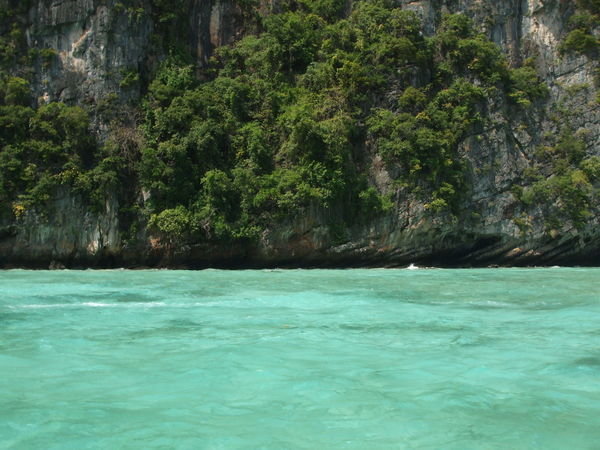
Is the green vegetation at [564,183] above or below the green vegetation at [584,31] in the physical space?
below

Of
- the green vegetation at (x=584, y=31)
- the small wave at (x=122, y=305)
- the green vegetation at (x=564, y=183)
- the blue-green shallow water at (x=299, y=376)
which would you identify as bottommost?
the blue-green shallow water at (x=299, y=376)

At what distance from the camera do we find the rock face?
20656 mm

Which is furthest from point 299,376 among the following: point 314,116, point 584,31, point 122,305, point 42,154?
point 584,31

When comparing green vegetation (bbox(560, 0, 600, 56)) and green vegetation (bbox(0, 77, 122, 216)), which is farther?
green vegetation (bbox(560, 0, 600, 56))

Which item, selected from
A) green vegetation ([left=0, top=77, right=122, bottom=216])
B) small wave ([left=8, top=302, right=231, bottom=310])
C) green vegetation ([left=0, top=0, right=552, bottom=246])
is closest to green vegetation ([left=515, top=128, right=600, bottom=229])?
green vegetation ([left=0, top=0, right=552, bottom=246])

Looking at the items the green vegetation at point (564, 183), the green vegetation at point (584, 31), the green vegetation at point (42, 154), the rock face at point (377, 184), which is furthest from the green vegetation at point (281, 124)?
the green vegetation at point (584, 31)

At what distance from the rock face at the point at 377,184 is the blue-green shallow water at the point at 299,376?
12701 millimetres

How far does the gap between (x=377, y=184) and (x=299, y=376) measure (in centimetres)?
1798

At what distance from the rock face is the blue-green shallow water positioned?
12701 mm

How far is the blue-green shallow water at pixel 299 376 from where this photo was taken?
328 centimetres

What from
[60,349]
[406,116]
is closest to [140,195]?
[406,116]

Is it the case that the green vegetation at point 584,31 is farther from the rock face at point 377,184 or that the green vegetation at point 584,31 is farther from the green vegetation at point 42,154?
the green vegetation at point 42,154

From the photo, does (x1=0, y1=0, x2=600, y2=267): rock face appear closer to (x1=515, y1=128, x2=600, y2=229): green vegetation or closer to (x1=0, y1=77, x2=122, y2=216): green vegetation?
(x1=515, y1=128, x2=600, y2=229): green vegetation

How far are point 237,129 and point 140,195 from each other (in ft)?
14.1
